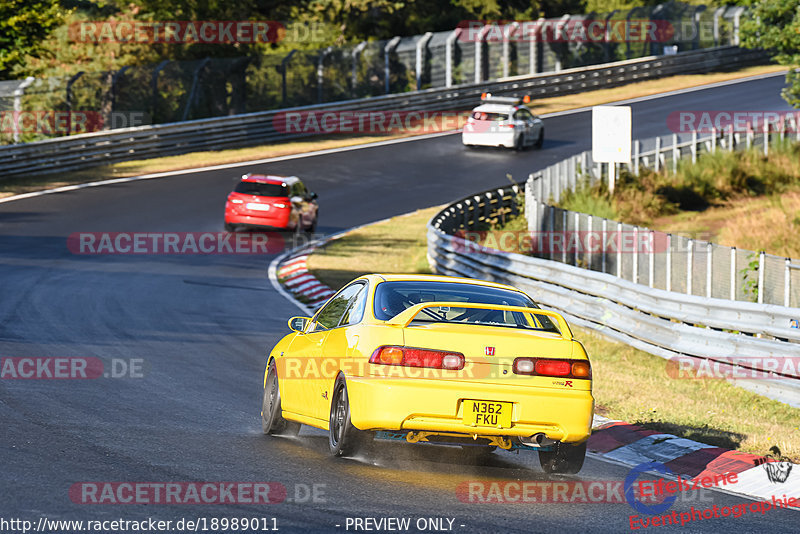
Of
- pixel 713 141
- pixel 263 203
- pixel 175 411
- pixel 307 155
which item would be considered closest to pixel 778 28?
pixel 713 141

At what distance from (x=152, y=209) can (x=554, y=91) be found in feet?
87.5

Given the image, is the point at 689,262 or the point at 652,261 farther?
the point at 652,261

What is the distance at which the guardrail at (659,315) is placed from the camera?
1178 cm

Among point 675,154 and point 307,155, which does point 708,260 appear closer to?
point 675,154

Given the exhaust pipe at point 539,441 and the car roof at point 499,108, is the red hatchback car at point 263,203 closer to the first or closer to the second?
the car roof at point 499,108

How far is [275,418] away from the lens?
9.84 meters

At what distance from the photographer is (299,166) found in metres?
39.2

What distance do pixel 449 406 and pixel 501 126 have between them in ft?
115

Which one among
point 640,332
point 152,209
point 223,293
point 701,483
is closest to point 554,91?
point 152,209

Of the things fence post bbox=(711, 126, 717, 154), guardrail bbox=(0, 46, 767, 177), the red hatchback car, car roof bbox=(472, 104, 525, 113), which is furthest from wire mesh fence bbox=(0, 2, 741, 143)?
fence post bbox=(711, 126, 717, 154)

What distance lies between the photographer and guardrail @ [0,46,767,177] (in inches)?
1437

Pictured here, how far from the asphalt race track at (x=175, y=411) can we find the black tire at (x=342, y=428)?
128 millimetres

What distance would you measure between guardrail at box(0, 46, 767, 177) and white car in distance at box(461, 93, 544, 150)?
529 centimetres

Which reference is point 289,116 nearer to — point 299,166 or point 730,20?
point 299,166
